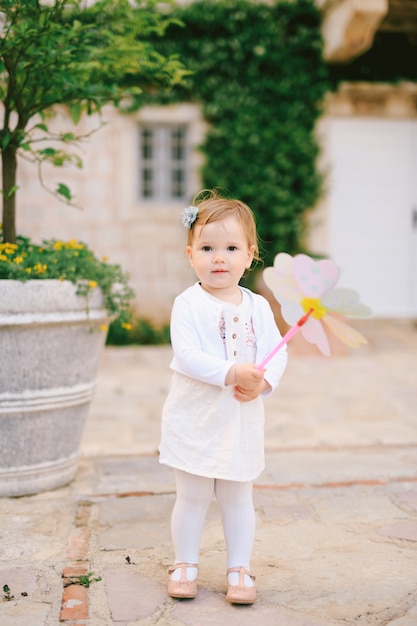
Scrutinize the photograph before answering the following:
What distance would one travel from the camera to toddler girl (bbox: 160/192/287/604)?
228cm

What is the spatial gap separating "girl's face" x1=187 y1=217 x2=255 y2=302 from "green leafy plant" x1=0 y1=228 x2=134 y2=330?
935mm

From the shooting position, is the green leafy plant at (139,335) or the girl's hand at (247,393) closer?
the girl's hand at (247,393)

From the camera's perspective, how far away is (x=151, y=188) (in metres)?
9.10

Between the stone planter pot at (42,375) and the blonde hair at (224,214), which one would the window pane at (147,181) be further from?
the blonde hair at (224,214)

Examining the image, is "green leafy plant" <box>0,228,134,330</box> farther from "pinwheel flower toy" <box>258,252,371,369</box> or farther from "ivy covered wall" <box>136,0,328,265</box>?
"ivy covered wall" <box>136,0,328,265</box>

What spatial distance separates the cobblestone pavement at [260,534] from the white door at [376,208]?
4.46 metres

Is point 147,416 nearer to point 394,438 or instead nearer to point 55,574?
point 394,438

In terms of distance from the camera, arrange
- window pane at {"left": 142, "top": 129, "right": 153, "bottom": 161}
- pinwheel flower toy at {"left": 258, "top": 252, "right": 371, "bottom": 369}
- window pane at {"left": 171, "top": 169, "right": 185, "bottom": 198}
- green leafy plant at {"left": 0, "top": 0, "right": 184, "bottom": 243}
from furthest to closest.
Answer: window pane at {"left": 171, "top": 169, "right": 185, "bottom": 198} < window pane at {"left": 142, "top": 129, "right": 153, "bottom": 161} < green leafy plant at {"left": 0, "top": 0, "right": 184, "bottom": 243} < pinwheel flower toy at {"left": 258, "top": 252, "right": 371, "bottom": 369}

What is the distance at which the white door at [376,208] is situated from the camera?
9148 mm

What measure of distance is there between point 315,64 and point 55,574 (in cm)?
753

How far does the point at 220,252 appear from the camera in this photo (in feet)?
7.64

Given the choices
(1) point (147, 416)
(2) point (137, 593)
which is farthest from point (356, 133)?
(2) point (137, 593)

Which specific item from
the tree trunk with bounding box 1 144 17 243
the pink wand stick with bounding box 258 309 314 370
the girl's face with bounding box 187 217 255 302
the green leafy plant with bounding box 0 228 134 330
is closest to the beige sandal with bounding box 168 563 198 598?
the pink wand stick with bounding box 258 309 314 370

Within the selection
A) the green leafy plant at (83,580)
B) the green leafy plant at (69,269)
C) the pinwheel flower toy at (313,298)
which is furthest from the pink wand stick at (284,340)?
the green leafy plant at (69,269)
